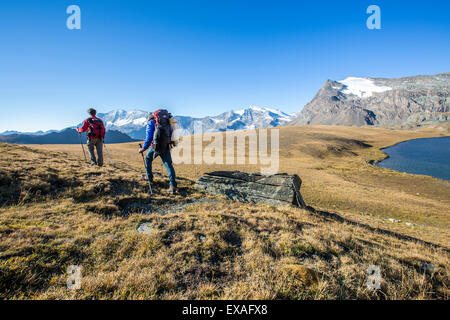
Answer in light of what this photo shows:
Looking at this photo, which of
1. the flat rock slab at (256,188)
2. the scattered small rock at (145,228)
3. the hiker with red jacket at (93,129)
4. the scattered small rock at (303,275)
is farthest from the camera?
the hiker with red jacket at (93,129)

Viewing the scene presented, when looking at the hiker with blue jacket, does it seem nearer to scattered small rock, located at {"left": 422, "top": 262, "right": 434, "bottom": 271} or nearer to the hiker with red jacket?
the hiker with red jacket

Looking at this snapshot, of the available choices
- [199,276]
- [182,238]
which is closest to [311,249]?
[199,276]

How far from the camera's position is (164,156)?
948 centimetres

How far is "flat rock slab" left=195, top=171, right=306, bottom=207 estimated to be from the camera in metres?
10.4

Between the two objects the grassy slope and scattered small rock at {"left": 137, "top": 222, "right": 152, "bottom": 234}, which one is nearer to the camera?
the grassy slope

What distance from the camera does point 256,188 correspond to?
10906 millimetres

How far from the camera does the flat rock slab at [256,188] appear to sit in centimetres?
1042
